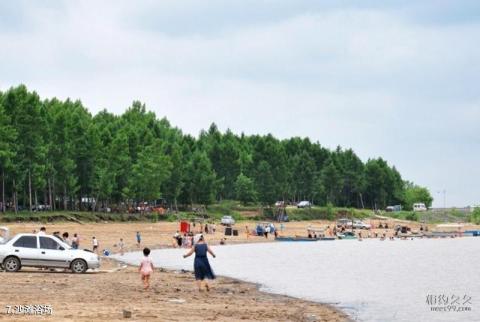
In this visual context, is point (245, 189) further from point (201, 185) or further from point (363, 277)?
point (363, 277)

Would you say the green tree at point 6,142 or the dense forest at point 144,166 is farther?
→ the dense forest at point 144,166

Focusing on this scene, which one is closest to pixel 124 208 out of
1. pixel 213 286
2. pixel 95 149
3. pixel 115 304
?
pixel 95 149

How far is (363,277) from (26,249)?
2105 cm

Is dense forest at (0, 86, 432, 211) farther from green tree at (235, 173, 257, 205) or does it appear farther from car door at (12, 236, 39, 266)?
car door at (12, 236, 39, 266)

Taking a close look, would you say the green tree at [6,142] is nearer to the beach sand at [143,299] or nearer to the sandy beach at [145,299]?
the sandy beach at [145,299]

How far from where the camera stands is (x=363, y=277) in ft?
157

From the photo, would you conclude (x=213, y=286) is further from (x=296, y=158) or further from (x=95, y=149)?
(x=296, y=158)

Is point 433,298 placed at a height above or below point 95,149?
below

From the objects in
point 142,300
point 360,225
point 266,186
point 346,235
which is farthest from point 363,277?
point 266,186

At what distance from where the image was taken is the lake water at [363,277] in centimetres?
3100

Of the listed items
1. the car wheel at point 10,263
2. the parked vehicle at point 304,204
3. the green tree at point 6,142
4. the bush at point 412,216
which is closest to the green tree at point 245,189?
the parked vehicle at point 304,204

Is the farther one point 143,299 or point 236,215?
point 236,215

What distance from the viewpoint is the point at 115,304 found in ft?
77.3

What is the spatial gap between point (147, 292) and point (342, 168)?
147952 millimetres
